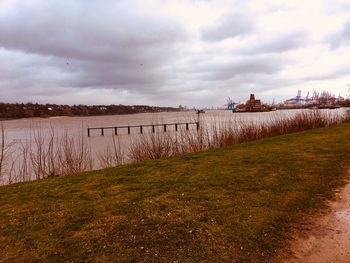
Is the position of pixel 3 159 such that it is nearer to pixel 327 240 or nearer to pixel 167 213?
pixel 167 213

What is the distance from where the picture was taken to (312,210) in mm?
3213

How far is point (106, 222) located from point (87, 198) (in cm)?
119

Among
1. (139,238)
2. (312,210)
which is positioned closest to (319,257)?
(312,210)

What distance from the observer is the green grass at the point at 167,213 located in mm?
2404

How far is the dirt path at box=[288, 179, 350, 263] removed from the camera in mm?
2252

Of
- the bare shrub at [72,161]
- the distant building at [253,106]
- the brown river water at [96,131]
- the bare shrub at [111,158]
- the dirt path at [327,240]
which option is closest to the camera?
the dirt path at [327,240]

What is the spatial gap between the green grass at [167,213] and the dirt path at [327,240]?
0.19 meters

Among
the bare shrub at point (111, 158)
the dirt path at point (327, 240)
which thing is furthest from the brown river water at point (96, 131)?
the dirt path at point (327, 240)

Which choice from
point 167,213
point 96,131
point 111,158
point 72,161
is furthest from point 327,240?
point 96,131

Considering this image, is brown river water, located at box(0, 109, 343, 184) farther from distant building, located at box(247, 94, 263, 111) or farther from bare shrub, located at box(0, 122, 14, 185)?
distant building, located at box(247, 94, 263, 111)

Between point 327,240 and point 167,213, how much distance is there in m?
2.02

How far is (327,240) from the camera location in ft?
8.30

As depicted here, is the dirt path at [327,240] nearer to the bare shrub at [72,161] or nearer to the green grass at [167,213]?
the green grass at [167,213]

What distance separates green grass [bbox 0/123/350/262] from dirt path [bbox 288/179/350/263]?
19 cm
